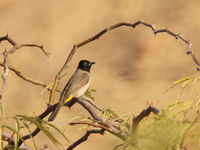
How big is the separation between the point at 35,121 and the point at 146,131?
14.0 inches

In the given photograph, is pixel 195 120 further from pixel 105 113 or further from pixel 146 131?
pixel 105 113

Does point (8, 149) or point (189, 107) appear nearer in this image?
point (189, 107)

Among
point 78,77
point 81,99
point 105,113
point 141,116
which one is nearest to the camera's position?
point 141,116

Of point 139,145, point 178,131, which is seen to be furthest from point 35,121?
point 178,131

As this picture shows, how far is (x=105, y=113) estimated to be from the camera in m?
1.80

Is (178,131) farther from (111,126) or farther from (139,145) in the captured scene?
(111,126)

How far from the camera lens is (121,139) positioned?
4.82 feet

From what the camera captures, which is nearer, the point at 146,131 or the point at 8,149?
the point at 146,131

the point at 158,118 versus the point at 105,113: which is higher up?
the point at 105,113

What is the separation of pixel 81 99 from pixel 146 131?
30.6 inches

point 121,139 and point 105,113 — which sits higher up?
point 105,113

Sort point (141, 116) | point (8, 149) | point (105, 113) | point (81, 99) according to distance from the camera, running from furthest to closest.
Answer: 1. point (81, 99)
2. point (105, 113)
3. point (8, 149)
4. point (141, 116)

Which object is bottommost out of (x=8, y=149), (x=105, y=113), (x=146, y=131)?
(x=8, y=149)

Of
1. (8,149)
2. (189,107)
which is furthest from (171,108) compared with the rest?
(8,149)
